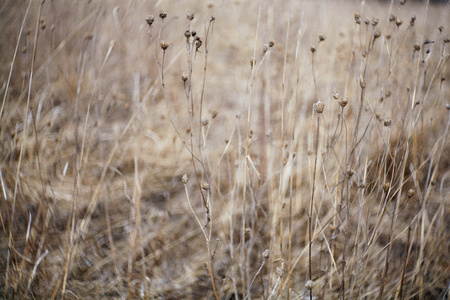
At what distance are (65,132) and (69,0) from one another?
884 millimetres

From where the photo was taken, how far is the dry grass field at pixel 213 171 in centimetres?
88

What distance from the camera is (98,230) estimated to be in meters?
1.28

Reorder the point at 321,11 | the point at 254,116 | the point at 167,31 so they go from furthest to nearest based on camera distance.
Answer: the point at 321,11 → the point at 167,31 → the point at 254,116

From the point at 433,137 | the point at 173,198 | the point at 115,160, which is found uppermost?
the point at 433,137

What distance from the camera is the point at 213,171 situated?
0.86 meters

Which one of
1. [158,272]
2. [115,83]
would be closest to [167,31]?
[115,83]

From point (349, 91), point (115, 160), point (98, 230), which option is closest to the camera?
point (98, 230)

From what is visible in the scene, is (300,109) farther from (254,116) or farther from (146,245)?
(146,245)

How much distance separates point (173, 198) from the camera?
59.2 inches

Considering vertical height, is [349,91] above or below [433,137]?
above

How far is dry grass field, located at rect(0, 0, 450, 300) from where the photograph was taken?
876mm

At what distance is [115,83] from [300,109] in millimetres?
1357

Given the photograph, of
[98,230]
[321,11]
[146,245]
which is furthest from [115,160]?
[321,11]

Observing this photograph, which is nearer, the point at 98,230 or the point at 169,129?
the point at 98,230
